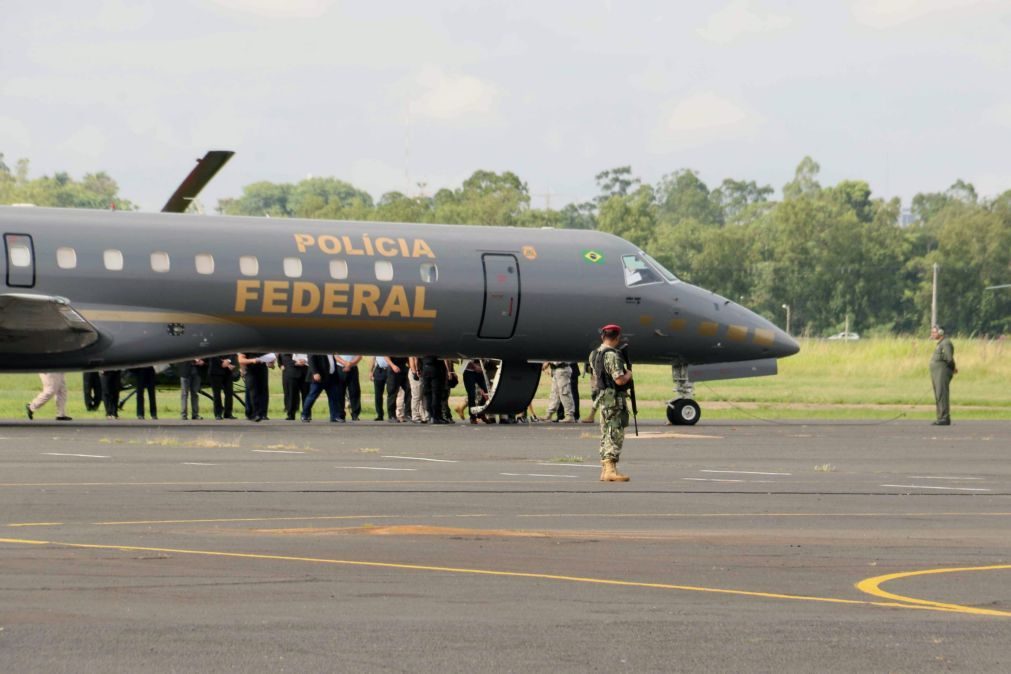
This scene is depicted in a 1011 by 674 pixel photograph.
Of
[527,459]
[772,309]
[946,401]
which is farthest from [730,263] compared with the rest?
[527,459]

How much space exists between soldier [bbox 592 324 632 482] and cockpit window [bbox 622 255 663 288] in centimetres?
1245

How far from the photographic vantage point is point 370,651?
27.8 feet

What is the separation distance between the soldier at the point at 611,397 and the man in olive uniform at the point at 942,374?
1525 centimetres

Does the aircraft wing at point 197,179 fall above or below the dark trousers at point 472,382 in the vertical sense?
above

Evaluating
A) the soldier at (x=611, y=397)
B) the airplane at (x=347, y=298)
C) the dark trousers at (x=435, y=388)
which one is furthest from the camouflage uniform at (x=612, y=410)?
the dark trousers at (x=435, y=388)

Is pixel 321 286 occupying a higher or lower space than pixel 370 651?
higher

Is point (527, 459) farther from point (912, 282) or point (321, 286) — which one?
point (912, 282)

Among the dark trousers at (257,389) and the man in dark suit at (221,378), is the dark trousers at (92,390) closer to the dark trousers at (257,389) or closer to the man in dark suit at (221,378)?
the man in dark suit at (221,378)

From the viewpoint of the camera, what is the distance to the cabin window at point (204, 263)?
2895 centimetres

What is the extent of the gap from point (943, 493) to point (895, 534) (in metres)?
4.27

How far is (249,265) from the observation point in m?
29.3

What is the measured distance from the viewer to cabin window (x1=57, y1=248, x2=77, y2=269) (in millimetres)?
28078

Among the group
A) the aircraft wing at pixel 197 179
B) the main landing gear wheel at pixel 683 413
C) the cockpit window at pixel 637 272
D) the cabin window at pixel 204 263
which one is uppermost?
the aircraft wing at pixel 197 179

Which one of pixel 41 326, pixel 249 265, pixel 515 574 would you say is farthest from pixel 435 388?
pixel 515 574
